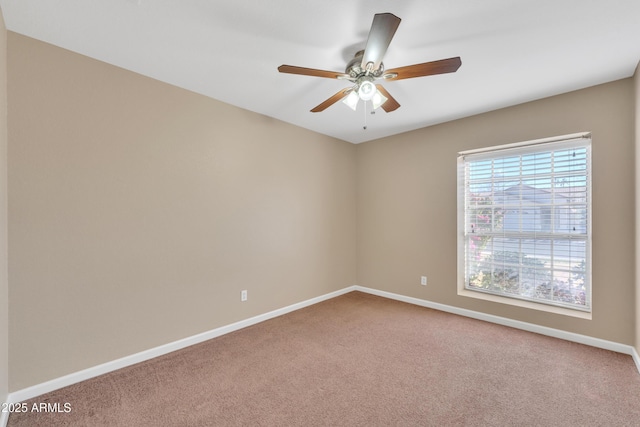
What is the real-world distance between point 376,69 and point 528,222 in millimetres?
2546

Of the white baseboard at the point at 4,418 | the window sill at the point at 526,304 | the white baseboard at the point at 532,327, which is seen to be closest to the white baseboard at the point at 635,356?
the white baseboard at the point at 532,327

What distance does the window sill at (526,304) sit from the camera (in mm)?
2721

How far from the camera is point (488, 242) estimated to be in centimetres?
338

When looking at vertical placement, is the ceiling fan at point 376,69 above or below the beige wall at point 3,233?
above

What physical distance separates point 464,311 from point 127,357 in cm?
359

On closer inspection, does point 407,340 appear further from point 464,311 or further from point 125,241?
point 125,241

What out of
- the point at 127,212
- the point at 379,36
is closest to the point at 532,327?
the point at 379,36

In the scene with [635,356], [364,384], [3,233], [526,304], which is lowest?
[364,384]

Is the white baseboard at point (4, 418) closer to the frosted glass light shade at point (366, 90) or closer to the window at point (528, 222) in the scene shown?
the frosted glass light shade at point (366, 90)

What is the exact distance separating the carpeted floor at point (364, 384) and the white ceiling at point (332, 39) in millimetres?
2472

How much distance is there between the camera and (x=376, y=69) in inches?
74.5

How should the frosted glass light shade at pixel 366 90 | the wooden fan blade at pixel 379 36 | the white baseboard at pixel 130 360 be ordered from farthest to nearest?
the frosted glass light shade at pixel 366 90, the white baseboard at pixel 130 360, the wooden fan blade at pixel 379 36

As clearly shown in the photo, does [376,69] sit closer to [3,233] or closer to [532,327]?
[3,233]

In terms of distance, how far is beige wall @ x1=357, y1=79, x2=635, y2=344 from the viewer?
2473mm
